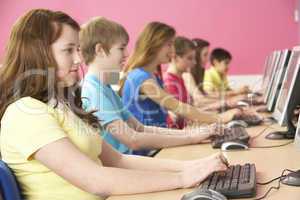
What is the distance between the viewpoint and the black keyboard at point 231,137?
1.95 m

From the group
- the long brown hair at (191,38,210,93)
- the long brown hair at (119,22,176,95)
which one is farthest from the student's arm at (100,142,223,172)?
the long brown hair at (191,38,210,93)

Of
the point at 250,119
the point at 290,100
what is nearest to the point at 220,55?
the point at 250,119

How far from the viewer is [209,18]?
5.24m

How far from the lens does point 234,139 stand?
6.41 ft

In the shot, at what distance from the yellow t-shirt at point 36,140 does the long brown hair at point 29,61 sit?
4 cm

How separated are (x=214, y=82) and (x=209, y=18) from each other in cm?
73

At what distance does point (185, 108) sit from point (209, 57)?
2625mm

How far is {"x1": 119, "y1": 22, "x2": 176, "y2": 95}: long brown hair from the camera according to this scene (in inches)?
103

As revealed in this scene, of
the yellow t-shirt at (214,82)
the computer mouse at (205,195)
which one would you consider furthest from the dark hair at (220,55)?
the computer mouse at (205,195)

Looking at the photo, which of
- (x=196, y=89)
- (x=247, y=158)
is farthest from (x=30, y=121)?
(x=196, y=89)

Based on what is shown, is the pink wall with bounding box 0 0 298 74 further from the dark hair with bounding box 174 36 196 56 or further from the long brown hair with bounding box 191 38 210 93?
the dark hair with bounding box 174 36 196 56

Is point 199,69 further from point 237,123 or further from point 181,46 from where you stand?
point 237,123

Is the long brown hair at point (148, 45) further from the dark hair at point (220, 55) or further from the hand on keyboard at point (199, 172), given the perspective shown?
the dark hair at point (220, 55)

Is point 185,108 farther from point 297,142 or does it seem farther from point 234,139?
point 297,142
